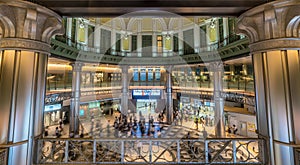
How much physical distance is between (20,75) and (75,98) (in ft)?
33.5

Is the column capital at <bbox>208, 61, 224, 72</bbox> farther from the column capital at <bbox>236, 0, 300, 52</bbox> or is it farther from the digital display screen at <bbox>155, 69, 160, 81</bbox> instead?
the column capital at <bbox>236, 0, 300, 52</bbox>

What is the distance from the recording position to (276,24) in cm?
272

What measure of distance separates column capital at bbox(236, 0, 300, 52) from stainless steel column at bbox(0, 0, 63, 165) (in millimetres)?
3741

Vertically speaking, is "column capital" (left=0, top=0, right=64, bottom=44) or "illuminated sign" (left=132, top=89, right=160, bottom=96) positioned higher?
"column capital" (left=0, top=0, right=64, bottom=44)

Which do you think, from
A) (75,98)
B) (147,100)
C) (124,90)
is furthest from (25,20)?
(147,100)

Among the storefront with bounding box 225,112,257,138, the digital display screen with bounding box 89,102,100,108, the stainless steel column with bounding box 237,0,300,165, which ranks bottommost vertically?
the storefront with bounding box 225,112,257,138

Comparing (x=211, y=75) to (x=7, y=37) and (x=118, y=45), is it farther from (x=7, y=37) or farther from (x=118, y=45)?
(x=7, y=37)

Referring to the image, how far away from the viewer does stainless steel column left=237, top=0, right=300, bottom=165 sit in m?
2.58

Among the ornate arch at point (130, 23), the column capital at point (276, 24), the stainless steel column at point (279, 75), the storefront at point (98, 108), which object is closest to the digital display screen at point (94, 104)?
the storefront at point (98, 108)

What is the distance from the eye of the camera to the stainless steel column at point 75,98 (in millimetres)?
11966

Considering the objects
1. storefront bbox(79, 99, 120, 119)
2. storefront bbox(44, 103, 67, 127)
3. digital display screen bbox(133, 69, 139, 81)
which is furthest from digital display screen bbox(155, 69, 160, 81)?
storefront bbox(44, 103, 67, 127)

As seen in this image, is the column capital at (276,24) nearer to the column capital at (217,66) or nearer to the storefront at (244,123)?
the column capital at (217,66)

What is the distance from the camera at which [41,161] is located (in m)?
2.93

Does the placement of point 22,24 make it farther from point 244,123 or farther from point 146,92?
point 244,123
